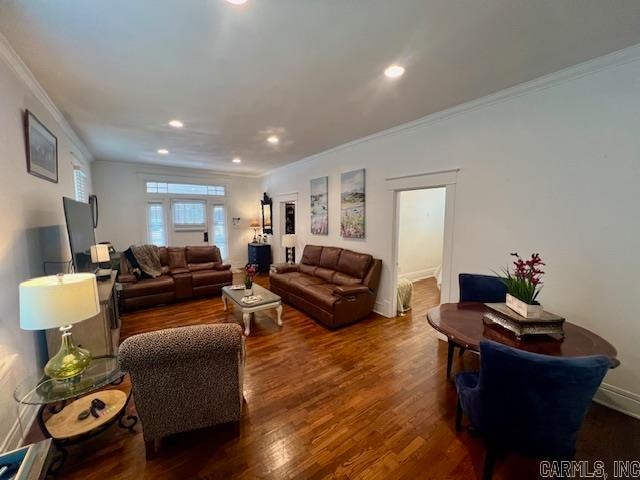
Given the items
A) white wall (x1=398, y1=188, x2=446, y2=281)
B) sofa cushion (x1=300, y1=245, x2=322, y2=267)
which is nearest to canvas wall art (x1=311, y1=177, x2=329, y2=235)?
sofa cushion (x1=300, y1=245, x2=322, y2=267)

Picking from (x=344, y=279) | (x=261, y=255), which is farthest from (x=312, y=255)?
(x=261, y=255)

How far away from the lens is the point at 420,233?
638cm

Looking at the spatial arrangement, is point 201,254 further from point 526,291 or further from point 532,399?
point 532,399

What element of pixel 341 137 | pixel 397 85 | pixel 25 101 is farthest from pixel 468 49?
pixel 25 101

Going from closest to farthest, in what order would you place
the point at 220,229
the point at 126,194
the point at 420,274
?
1. the point at 126,194
2. the point at 420,274
3. the point at 220,229

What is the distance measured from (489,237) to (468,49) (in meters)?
1.82

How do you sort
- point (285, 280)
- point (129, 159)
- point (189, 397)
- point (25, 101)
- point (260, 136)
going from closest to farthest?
point (189, 397) < point (25, 101) < point (260, 136) < point (285, 280) < point (129, 159)

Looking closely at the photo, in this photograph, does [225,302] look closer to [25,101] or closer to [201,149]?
[201,149]

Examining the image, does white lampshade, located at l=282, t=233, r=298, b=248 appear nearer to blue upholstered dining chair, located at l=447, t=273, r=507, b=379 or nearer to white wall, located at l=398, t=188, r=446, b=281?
white wall, located at l=398, t=188, r=446, b=281

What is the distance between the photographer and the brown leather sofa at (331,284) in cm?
363

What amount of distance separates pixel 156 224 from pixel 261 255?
2.70 metres

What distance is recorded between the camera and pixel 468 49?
1.88 metres

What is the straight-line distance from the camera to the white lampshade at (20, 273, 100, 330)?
4.55 ft

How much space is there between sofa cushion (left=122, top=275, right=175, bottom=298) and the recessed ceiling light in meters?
4.61
